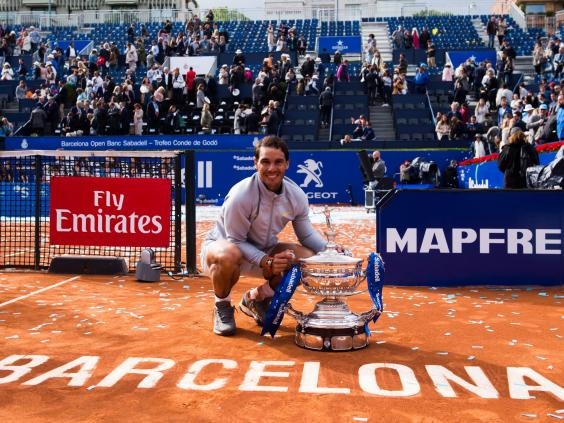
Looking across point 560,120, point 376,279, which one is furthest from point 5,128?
point 376,279

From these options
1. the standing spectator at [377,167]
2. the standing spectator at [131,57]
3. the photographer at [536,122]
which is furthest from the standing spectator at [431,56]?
the standing spectator at [131,57]

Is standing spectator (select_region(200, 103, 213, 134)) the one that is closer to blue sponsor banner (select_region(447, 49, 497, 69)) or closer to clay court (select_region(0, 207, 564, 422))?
blue sponsor banner (select_region(447, 49, 497, 69))

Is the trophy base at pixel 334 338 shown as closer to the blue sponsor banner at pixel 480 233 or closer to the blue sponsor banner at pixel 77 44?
the blue sponsor banner at pixel 480 233

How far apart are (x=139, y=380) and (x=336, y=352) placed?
1.31 metres

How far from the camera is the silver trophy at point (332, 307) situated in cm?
438

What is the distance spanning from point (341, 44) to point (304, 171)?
1363 cm

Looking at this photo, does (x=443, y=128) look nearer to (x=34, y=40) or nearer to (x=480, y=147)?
(x=480, y=147)

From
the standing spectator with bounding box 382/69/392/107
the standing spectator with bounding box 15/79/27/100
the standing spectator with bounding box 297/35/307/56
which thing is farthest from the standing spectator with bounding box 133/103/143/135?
the standing spectator with bounding box 297/35/307/56

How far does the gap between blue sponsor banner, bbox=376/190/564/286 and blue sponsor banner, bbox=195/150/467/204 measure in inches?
581

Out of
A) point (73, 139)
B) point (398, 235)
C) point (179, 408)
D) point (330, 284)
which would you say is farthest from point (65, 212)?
point (73, 139)

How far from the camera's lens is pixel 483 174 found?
1644cm

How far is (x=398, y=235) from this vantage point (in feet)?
23.3

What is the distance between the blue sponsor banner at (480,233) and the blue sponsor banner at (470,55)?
22.7 m

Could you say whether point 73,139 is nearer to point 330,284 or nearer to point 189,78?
point 189,78
